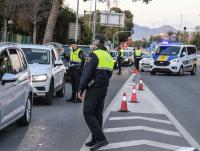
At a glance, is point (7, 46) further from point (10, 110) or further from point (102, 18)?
point (102, 18)

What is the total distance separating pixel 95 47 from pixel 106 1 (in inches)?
1180

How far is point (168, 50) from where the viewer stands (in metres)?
35.5

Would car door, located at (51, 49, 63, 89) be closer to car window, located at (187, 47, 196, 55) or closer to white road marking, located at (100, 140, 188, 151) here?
white road marking, located at (100, 140, 188, 151)

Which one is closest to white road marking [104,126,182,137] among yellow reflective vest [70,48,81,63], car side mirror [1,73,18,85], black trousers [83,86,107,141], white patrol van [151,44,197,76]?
black trousers [83,86,107,141]

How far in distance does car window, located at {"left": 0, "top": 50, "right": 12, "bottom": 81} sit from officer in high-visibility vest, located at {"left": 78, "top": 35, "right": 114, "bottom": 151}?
1.42 metres

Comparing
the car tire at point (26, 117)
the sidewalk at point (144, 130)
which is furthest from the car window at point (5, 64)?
the sidewalk at point (144, 130)

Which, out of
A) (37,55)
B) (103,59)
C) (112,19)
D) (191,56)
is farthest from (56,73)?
(112,19)

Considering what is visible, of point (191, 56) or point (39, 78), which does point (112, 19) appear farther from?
point (39, 78)

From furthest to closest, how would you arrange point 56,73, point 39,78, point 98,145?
point 56,73 → point 39,78 → point 98,145

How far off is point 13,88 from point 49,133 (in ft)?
4.14

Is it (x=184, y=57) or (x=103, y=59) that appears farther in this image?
(x=184, y=57)

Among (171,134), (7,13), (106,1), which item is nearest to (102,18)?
(7,13)

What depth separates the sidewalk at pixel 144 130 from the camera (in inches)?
353

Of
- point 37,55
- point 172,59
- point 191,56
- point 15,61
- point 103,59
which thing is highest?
point 103,59
